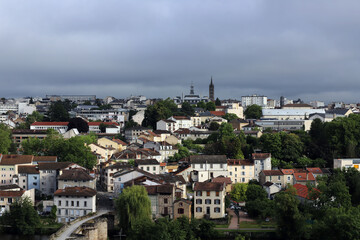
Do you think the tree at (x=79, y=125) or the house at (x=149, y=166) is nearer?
the house at (x=149, y=166)

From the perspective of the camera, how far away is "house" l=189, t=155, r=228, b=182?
4728 centimetres

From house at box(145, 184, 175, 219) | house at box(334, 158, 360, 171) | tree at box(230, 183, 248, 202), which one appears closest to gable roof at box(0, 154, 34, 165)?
house at box(145, 184, 175, 219)

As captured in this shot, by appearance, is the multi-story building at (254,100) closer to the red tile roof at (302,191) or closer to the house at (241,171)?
the house at (241,171)

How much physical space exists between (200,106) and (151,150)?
168 ft

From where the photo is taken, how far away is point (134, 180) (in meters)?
39.9

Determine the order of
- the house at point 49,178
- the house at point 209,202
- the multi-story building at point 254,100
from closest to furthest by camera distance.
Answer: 1. the house at point 209,202
2. the house at point 49,178
3. the multi-story building at point 254,100

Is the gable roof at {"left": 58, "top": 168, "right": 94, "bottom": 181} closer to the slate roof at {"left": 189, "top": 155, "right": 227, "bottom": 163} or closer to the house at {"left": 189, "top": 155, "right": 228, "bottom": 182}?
the house at {"left": 189, "top": 155, "right": 228, "bottom": 182}

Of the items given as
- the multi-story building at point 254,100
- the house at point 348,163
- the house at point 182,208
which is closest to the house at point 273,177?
the house at point 348,163

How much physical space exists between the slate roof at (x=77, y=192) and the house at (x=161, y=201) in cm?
488

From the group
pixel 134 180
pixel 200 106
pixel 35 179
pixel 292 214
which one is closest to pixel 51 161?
pixel 35 179

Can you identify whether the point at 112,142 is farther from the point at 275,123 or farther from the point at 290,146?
the point at 275,123

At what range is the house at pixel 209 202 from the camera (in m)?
37.9

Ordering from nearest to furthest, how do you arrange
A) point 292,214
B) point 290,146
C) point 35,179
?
point 292,214
point 35,179
point 290,146

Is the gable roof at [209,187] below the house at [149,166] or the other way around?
below
